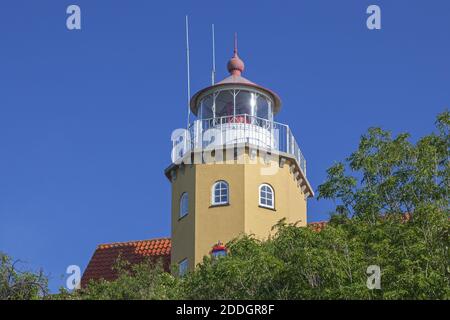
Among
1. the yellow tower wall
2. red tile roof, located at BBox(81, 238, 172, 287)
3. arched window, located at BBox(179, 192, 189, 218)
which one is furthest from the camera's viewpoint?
red tile roof, located at BBox(81, 238, 172, 287)

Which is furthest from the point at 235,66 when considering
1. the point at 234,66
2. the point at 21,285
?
the point at 21,285

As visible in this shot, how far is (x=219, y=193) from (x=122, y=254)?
571cm

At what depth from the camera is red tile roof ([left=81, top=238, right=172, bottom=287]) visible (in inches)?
1558

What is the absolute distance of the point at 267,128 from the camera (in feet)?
122

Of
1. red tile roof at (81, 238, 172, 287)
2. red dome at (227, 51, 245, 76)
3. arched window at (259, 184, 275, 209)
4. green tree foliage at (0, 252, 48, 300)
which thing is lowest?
green tree foliage at (0, 252, 48, 300)

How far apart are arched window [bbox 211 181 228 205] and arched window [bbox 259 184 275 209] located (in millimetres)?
1035

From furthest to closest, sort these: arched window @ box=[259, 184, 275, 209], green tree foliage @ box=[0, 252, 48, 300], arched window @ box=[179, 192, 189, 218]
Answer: arched window @ box=[179, 192, 189, 218] → arched window @ box=[259, 184, 275, 209] → green tree foliage @ box=[0, 252, 48, 300]

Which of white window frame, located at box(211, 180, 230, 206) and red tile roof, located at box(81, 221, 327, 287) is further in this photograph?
red tile roof, located at box(81, 221, 327, 287)

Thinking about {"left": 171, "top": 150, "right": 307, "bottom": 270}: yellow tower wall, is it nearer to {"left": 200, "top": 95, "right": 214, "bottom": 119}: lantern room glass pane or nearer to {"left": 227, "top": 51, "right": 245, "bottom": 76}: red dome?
{"left": 200, "top": 95, "right": 214, "bottom": 119}: lantern room glass pane

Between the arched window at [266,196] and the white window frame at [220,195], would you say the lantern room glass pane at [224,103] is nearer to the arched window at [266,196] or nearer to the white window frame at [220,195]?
the white window frame at [220,195]

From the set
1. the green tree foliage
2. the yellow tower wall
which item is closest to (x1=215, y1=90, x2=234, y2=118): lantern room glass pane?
the yellow tower wall

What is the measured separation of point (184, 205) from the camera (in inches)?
1439

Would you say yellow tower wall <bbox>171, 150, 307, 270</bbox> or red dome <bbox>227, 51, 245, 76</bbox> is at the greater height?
red dome <bbox>227, 51, 245, 76</bbox>
